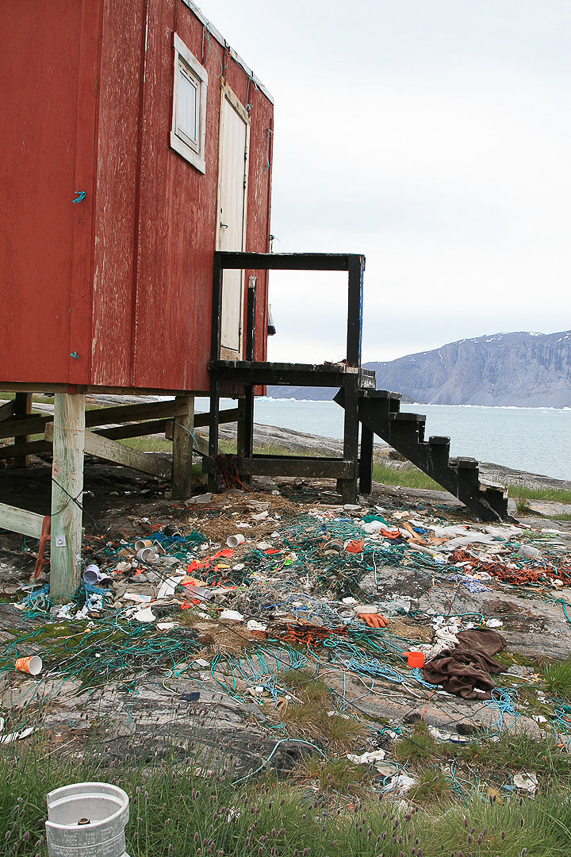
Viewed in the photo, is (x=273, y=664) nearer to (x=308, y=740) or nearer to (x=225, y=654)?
(x=225, y=654)

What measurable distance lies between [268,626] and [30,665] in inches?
63.9

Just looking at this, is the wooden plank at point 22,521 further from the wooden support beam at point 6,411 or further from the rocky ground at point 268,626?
the wooden support beam at point 6,411

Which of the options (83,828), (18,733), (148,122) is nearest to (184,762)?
(18,733)

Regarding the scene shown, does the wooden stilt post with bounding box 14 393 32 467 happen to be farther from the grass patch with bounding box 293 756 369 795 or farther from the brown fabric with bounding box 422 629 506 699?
the grass patch with bounding box 293 756 369 795

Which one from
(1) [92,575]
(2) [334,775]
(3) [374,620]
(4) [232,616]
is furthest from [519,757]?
(1) [92,575]

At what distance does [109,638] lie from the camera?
489 cm

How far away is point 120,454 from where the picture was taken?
7.41 metres

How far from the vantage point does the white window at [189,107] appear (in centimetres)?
759

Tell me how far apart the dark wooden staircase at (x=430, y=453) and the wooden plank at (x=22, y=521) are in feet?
14.1

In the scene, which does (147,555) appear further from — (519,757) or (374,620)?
(519,757)

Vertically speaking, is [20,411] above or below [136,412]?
below

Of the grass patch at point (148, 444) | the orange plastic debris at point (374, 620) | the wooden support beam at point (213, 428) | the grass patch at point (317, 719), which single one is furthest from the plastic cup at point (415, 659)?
the grass patch at point (148, 444)

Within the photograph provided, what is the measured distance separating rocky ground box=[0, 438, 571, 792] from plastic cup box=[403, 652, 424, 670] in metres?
0.04

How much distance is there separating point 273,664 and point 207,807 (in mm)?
1860
